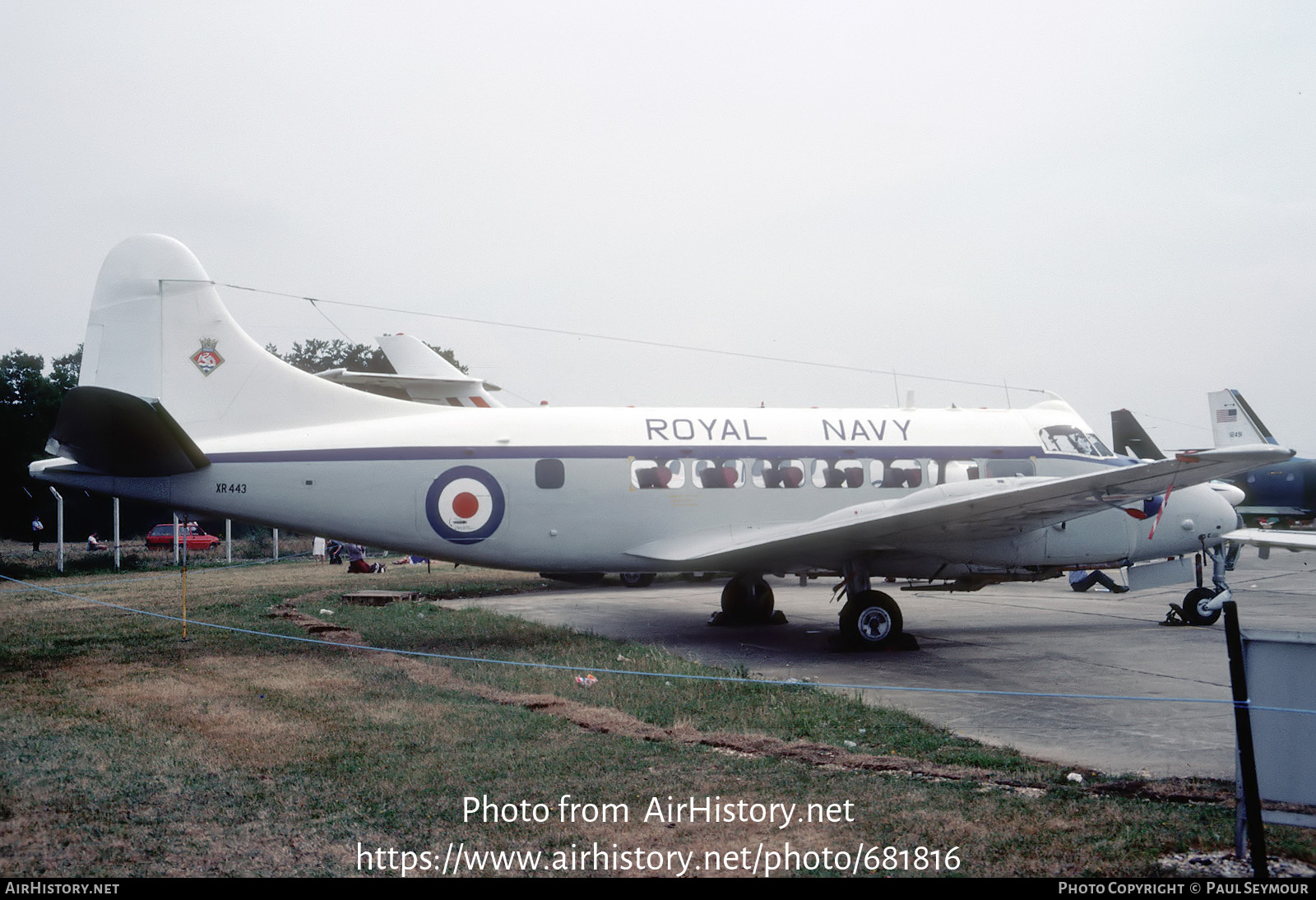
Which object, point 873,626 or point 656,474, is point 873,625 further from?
point 656,474

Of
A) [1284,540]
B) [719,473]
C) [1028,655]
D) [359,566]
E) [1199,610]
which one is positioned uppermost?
[719,473]

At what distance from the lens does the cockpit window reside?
15.1 m

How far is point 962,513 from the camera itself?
11.3 meters

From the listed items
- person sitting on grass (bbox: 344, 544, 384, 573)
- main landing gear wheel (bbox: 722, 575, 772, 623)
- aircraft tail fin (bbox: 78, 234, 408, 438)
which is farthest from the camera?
person sitting on grass (bbox: 344, 544, 384, 573)

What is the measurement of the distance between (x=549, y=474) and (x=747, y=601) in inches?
182

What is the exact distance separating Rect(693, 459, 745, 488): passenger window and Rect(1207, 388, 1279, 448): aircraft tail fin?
99.8ft

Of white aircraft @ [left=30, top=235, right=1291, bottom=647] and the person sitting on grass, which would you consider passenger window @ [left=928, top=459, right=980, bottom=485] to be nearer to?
white aircraft @ [left=30, top=235, right=1291, bottom=647]

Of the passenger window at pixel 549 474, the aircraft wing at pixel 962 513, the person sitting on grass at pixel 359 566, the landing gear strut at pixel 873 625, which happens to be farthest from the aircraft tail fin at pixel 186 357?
the person sitting on grass at pixel 359 566

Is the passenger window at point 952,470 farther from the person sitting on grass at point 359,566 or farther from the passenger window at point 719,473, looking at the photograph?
the person sitting on grass at point 359,566

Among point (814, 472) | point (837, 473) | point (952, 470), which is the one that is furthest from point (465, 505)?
point (952, 470)

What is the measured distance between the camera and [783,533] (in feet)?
40.7

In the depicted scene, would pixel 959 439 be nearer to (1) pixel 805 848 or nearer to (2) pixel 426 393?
(1) pixel 805 848

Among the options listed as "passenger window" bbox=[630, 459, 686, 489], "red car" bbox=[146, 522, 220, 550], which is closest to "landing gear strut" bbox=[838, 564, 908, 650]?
"passenger window" bbox=[630, 459, 686, 489]
